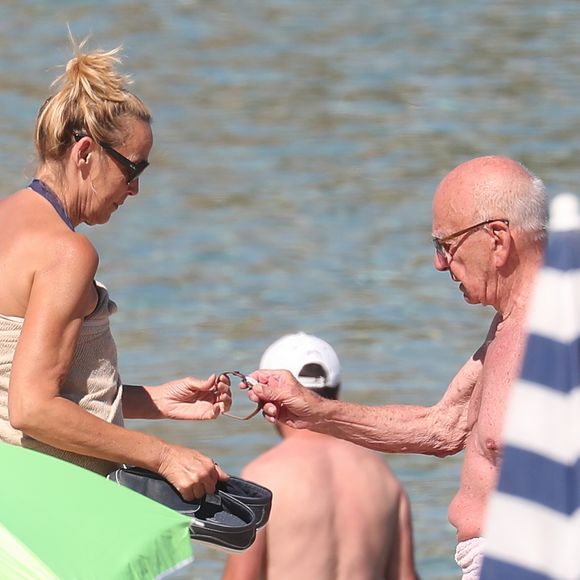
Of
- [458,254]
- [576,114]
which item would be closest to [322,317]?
→ [576,114]

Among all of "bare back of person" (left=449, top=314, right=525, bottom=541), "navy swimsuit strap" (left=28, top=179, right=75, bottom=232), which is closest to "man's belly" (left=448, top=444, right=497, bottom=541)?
"bare back of person" (left=449, top=314, right=525, bottom=541)

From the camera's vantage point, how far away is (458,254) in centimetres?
387

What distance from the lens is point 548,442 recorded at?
2.34 metres

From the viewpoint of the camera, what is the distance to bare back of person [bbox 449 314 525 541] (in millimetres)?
3797

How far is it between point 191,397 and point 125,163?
0.82 metres

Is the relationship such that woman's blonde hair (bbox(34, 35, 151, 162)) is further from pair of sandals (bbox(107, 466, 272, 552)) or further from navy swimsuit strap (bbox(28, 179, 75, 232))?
pair of sandals (bbox(107, 466, 272, 552))

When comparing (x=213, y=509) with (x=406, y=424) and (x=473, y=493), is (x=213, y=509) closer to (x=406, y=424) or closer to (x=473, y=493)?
(x=473, y=493)

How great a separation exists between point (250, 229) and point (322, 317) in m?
1.95

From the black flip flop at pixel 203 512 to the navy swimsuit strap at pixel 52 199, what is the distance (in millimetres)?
612

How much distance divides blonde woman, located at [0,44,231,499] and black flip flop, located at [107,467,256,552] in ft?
0.12

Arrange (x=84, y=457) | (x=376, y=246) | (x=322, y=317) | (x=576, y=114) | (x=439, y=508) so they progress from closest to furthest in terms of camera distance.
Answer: (x=84, y=457), (x=439, y=508), (x=322, y=317), (x=376, y=246), (x=576, y=114)

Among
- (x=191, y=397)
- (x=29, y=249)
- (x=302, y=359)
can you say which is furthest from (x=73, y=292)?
(x=302, y=359)

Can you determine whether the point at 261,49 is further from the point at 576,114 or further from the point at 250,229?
the point at 250,229

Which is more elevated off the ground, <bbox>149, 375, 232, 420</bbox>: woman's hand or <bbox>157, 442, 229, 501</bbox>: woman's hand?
<bbox>149, 375, 232, 420</bbox>: woman's hand
